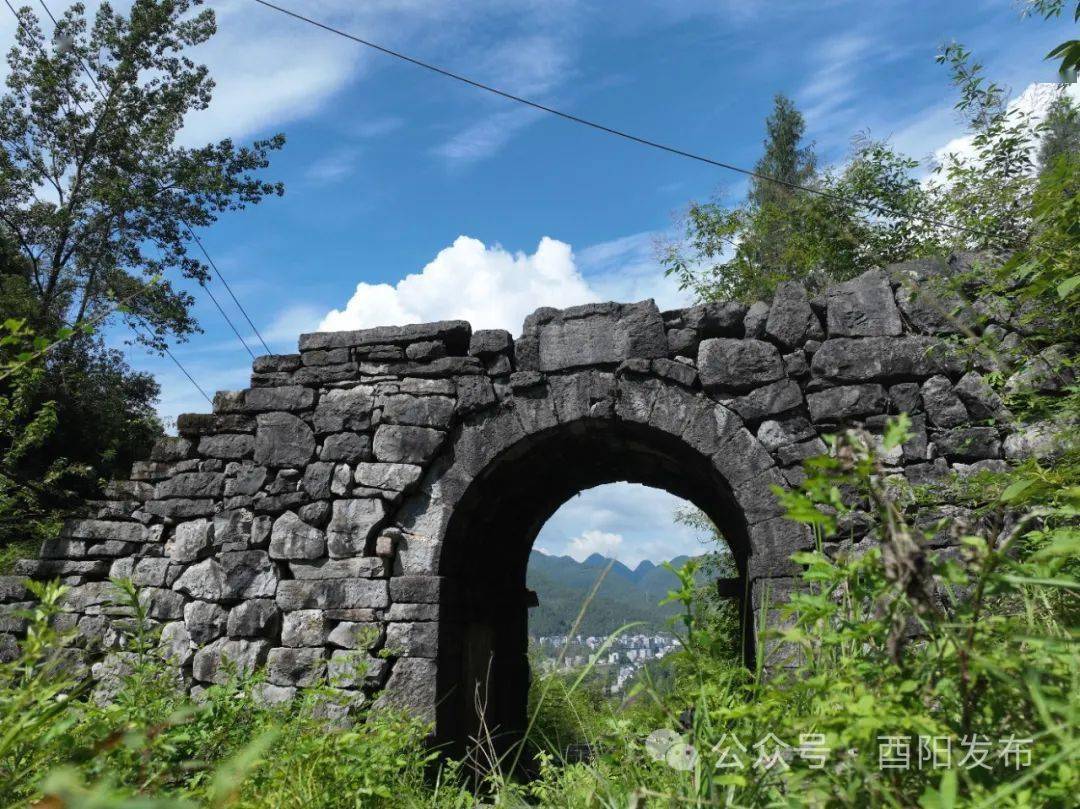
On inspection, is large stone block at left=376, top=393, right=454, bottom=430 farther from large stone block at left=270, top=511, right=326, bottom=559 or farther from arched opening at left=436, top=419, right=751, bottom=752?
large stone block at left=270, top=511, right=326, bottom=559

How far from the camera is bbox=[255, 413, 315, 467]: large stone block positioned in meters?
5.41

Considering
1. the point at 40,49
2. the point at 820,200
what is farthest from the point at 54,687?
the point at 40,49

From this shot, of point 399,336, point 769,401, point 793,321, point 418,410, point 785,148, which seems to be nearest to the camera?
point 769,401

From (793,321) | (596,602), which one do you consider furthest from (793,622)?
(793,321)

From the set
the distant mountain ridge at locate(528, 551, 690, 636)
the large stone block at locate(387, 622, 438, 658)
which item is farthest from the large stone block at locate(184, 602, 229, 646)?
the distant mountain ridge at locate(528, 551, 690, 636)

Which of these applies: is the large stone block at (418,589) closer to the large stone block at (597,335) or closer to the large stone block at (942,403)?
the large stone block at (597,335)

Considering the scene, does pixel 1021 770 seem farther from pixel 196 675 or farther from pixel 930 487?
pixel 196 675

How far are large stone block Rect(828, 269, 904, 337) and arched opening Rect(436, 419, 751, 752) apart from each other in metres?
1.17

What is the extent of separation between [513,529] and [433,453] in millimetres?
1578

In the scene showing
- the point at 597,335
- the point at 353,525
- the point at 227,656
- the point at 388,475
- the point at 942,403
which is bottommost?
the point at 227,656

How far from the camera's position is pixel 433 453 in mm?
5258

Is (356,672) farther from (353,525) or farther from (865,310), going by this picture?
(865,310)

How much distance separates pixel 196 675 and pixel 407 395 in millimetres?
2221

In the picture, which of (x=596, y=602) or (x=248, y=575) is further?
(x=248, y=575)
